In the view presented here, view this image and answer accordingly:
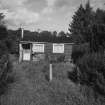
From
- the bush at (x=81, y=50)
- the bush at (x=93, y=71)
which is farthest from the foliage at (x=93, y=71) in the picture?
→ the bush at (x=81, y=50)

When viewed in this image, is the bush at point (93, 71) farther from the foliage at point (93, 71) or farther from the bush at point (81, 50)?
the bush at point (81, 50)

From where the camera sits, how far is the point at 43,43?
1803 cm

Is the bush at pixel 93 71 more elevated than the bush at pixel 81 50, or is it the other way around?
the bush at pixel 81 50

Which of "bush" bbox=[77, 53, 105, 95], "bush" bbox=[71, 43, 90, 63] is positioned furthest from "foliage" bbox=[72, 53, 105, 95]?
"bush" bbox=[71, 43, 90, 63]

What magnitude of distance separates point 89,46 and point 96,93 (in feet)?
6.06

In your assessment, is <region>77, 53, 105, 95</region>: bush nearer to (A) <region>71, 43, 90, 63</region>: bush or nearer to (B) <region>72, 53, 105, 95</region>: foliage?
(B) <region>72, 53, 105, 95</region>: foliage

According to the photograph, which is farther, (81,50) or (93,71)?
(81,50)

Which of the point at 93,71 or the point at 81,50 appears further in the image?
the point at 81,50

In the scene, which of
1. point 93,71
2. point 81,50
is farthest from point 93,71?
point 81,50

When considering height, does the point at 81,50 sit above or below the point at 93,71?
above

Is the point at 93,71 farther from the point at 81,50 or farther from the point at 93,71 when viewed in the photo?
the point at 81,50

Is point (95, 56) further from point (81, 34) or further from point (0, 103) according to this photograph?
point (0, 103)

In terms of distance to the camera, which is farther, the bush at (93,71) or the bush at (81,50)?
the bush at (81,50)

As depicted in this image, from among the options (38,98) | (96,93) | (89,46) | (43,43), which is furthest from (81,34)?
(43,43)
